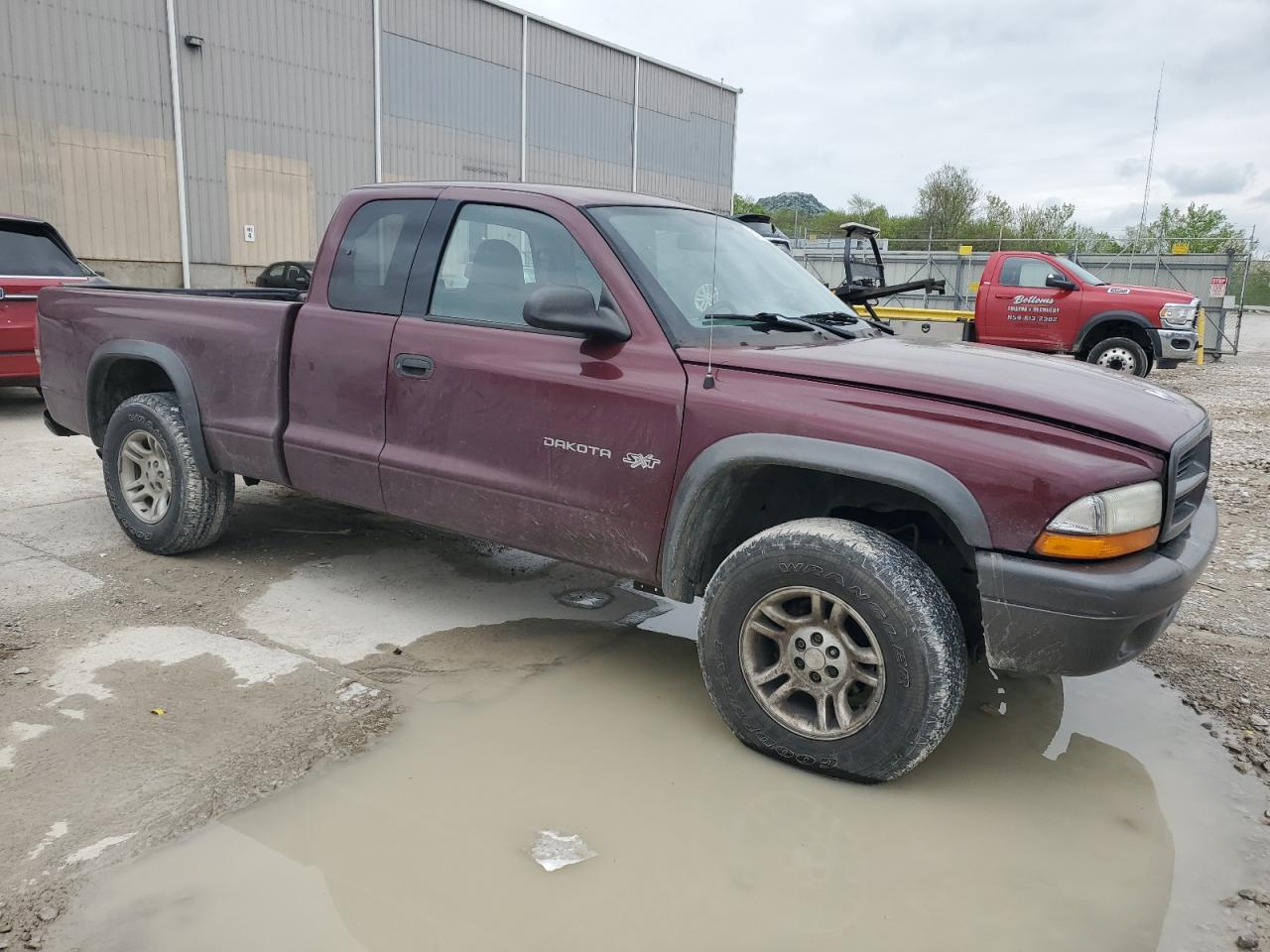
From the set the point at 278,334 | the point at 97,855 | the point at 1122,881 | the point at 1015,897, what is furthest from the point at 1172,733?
the point at 278,334

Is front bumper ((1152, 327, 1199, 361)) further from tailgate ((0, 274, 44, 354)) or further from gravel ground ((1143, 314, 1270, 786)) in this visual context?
tailgate ((0, 274, 44, 354))

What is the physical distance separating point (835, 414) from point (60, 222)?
18697mm

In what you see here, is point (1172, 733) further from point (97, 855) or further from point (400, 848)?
point (97, 855)

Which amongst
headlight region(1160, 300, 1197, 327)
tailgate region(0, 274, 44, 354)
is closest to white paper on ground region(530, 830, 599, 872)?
tailgate region(0, 274, 44, 354)

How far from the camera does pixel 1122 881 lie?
8.64ft

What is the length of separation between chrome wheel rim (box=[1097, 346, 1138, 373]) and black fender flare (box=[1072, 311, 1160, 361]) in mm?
290

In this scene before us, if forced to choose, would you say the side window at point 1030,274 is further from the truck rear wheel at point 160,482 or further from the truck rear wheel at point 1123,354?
the truck rear wheel at point 160,482

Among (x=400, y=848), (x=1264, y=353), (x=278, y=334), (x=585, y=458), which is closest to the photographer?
(x=400, y=848)

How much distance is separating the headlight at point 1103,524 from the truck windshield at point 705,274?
4.24 ft

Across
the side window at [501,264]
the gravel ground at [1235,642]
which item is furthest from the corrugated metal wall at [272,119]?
the gravel ground at [1235,642]

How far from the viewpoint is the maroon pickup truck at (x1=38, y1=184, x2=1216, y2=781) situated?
277 centimetres

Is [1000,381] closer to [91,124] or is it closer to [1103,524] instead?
[1103,524]

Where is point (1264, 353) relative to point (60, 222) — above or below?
below

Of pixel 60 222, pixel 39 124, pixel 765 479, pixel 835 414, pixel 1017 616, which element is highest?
pixel 39 124
